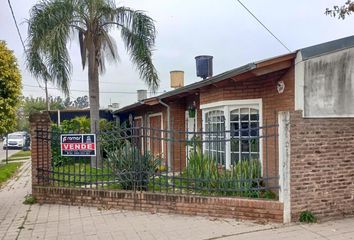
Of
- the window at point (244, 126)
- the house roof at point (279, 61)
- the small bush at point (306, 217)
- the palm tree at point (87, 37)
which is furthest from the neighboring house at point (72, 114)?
the small bush at point (306, 217)

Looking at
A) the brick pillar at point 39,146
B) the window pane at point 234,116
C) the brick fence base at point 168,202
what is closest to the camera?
the brick fence base at point 168,202

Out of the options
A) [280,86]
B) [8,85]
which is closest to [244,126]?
[280,86]

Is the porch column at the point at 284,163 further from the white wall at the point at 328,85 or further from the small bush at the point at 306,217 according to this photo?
the white wall at the point at 328,85

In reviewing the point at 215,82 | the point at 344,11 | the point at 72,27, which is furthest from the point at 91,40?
the point at 344,11

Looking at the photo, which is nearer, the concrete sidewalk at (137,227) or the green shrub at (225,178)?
the concrete sidewalk at (137,227)

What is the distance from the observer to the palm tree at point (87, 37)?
435 inches

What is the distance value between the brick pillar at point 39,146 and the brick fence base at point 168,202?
0.82 feet

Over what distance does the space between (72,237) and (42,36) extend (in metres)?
7.48

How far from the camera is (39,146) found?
27.0 feet

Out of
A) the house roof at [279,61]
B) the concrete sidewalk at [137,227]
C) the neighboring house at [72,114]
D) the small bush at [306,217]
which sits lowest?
the concrete sidewalk at [137,227]

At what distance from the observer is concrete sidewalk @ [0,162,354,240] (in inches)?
220

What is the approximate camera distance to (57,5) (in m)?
11.4

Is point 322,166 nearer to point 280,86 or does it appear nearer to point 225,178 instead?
point 225,178

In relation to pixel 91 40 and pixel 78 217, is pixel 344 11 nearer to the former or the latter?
pixel 78 217
